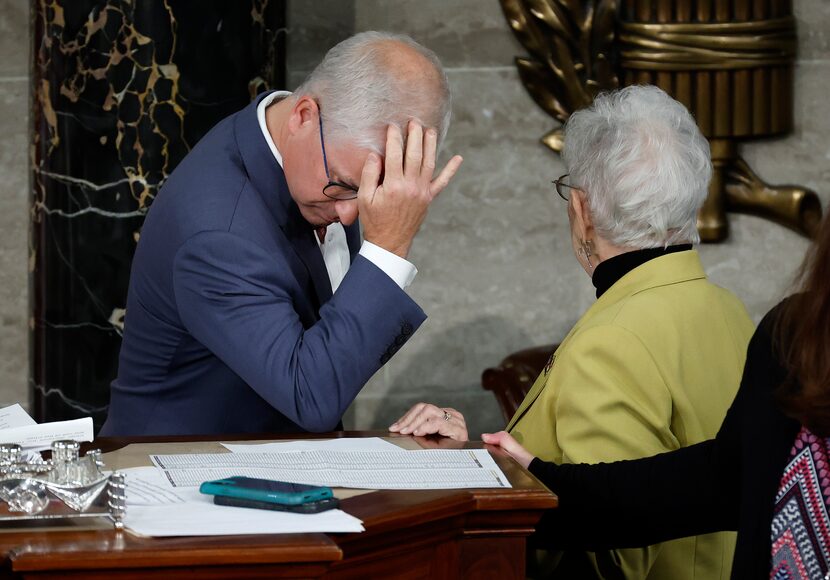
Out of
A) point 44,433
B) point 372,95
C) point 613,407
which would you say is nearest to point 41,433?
point 44,433

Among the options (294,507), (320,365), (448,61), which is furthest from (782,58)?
(294,507)

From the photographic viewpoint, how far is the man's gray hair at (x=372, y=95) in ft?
8.00

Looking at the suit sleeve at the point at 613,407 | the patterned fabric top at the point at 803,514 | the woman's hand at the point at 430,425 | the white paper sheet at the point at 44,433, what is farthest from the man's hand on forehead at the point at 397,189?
the patterned fabric top at the point at 803,514

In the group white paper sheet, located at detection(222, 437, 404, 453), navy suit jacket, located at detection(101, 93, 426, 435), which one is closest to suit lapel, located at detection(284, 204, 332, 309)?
navy suit jacket, located at detection(101, 93, 426, 435)

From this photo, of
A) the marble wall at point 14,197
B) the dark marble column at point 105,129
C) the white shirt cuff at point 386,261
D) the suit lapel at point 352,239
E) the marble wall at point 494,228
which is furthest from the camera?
the marble wall at point 14,197

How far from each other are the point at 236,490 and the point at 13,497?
30 cm

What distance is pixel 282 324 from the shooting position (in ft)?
7.66

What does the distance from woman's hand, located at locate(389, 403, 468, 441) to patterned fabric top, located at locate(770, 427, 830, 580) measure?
0.75 metres

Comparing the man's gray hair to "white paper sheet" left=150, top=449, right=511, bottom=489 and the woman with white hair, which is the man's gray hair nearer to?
the woman with white hair

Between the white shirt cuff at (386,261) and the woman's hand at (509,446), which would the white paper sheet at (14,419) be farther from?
the woman's hand at (509,446)

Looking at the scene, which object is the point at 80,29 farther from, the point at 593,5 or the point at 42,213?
the point at 593,5

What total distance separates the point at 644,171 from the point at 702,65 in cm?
193

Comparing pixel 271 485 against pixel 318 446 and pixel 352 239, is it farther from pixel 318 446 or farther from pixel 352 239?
pixel 352 239

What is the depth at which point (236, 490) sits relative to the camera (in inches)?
67.9
